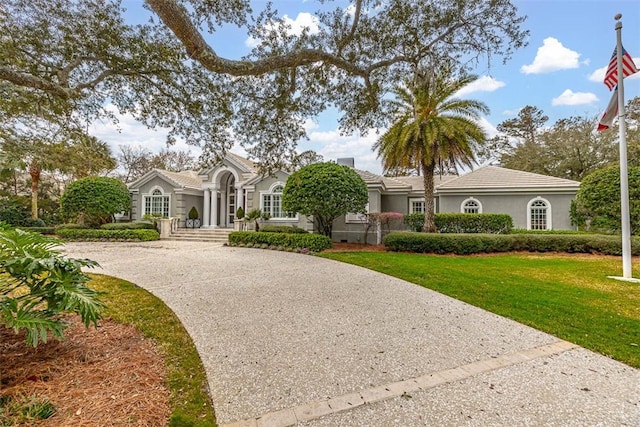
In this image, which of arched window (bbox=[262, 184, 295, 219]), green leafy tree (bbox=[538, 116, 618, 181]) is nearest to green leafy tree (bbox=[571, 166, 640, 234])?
arched window (bbox=[262, 184, 295, 219])

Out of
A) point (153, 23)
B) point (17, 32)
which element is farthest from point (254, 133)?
point (17, 32)

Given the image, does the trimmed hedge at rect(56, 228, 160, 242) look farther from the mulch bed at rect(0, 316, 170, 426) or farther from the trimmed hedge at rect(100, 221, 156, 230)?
the mulch bed at rect(0, 316, 170, 426)

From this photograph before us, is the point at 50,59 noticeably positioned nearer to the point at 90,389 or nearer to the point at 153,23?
the point at 153,23

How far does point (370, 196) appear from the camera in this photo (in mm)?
16031

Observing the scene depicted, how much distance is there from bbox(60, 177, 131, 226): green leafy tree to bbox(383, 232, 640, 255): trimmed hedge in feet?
53.3

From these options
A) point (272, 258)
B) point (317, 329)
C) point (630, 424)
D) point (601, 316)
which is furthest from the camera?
point (272, 258)

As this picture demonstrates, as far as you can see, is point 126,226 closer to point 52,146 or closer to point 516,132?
point 52,146

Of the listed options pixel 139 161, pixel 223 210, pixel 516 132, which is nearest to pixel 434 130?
pixel 223 210

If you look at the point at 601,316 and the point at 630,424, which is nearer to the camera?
the point at 630,424

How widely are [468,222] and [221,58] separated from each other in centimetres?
1463

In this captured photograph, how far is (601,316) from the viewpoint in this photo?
476 centimetres

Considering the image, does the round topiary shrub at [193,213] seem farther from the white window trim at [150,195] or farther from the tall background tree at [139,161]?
the tall background tree at [139,161]

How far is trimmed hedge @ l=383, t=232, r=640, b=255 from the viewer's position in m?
11.4

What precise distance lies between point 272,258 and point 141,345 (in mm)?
6973
